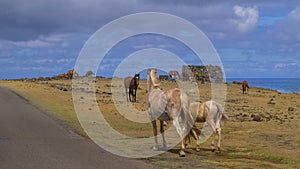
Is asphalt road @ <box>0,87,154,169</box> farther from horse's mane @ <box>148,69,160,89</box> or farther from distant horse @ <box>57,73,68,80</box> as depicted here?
distant horse @ <box>57,73,68,80</box>

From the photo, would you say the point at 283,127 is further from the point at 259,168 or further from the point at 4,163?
the point at 4,163

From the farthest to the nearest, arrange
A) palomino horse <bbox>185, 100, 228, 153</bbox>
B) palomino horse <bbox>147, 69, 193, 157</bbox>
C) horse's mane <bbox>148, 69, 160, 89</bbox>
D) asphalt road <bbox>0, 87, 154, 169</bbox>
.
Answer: horse's mane <bbox>148, 69, 160, 89</bbox> → palomino horse <bbox>185, 100, 228, 153</bbox> → palomino horse <bbox>147, 69, 193, 157</bbox> → asphalt road <bbox>0, 87, 154, 169</bbox>

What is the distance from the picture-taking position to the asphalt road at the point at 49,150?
10.5 meters

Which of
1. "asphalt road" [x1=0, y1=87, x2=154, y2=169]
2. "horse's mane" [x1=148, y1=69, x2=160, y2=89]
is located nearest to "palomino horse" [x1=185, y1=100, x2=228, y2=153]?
"horse's mane" [x1=148, y1=69, x2=160, y2=89]

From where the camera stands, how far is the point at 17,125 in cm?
1747

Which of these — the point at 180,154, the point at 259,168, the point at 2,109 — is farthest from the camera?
the point at 2,109

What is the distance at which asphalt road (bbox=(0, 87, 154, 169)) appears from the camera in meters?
10.5

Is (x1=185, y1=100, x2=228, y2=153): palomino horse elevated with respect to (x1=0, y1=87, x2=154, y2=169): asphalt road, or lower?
elevated

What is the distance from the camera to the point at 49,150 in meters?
→ 12.2

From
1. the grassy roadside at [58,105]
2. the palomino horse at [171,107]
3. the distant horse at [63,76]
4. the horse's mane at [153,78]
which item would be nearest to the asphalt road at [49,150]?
the grassy roadside at [58,105]

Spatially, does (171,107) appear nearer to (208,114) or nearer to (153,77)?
(208,114)

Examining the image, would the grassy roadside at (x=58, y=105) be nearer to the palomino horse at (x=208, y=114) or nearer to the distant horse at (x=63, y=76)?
the palomino horse at (x=208, y=114)

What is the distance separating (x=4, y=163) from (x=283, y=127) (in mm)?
13133

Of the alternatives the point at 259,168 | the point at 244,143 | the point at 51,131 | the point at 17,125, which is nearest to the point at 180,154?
the point at 259,168
